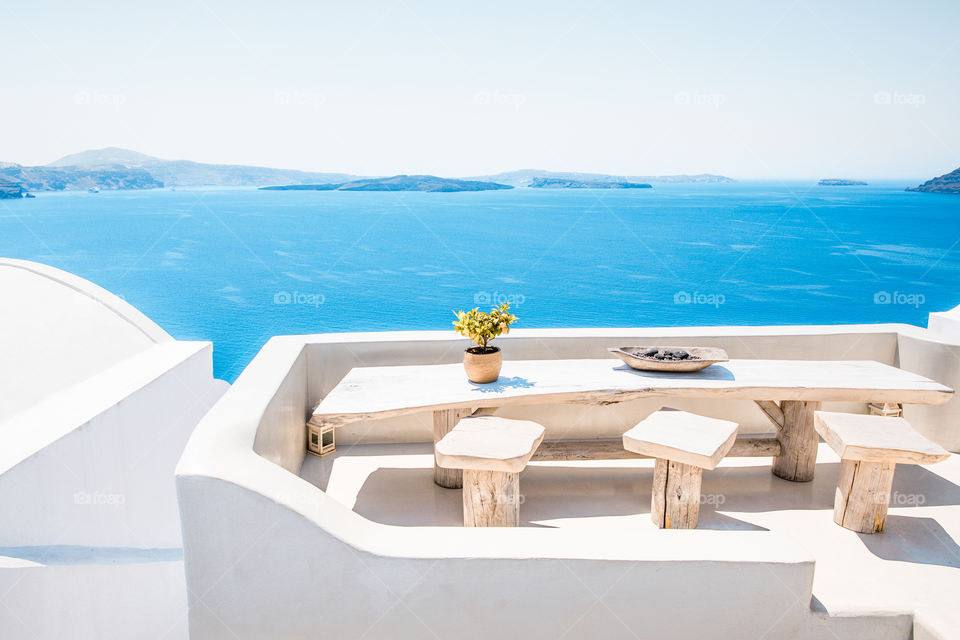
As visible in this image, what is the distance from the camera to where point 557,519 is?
2812 millimetres

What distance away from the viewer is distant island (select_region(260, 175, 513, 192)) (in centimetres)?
7500

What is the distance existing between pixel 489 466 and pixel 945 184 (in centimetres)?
8029

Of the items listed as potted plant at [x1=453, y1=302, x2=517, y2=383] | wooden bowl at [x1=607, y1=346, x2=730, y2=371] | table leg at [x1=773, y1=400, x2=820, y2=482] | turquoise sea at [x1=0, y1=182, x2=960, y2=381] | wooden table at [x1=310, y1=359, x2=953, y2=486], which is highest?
Result: potted plant at [x1=453, y1=302, x2=517, y2=383]

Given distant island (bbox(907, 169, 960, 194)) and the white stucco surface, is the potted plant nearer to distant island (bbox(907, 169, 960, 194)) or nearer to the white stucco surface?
the white stucco surface

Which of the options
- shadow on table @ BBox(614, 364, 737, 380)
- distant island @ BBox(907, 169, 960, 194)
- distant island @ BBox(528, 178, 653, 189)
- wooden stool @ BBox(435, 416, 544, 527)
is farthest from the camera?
distant island @ BBox(528, 178, 653, 189)

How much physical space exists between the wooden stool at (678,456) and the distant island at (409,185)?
239ft

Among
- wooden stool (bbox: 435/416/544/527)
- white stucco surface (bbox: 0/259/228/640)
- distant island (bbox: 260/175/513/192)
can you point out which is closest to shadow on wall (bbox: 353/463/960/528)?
wooden stool (bbox: 435/416/544/527)

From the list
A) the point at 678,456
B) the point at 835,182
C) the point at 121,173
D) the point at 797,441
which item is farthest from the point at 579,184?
the point at 678,456

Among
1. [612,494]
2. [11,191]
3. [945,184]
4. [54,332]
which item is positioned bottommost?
[612,494]

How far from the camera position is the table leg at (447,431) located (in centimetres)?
306

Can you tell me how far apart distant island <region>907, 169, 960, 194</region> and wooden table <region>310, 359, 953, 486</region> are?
65564 millimetres

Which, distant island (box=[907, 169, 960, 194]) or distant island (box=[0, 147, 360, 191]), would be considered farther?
distant island (box=[907, 169, 960, 194])

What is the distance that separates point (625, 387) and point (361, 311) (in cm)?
3496

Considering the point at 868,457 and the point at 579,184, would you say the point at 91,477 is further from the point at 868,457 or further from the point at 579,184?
the point at 579,184
